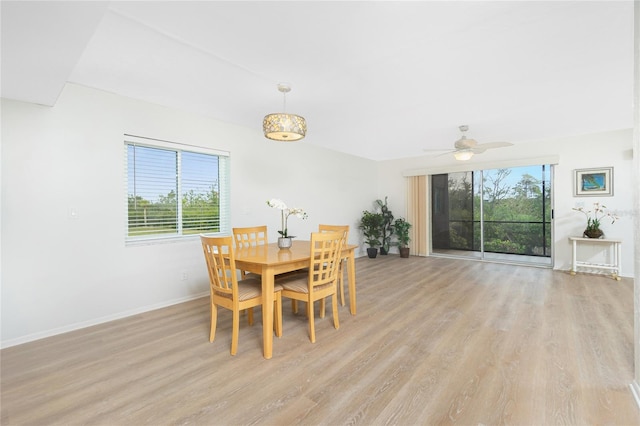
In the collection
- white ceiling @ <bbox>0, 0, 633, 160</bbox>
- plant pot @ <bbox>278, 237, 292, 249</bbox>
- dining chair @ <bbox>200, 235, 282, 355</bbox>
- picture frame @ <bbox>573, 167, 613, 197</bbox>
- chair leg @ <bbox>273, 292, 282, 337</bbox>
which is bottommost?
chair leg @ <bbox>273, 292, 282, 337</bbox>

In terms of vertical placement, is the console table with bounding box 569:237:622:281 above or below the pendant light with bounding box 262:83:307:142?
below

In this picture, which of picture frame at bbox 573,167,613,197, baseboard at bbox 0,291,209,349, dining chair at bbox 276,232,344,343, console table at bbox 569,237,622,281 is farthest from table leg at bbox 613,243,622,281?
baseboard at bbox 0,291,209,349

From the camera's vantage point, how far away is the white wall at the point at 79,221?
8.38 feet

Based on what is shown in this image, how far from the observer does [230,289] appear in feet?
7.95

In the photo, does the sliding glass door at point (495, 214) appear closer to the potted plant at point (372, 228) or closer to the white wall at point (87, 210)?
the white wall at point (87, 210)

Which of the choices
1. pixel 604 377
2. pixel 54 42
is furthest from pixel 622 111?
pixel 54 42

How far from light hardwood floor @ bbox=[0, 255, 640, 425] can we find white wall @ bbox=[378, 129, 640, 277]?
2.12m

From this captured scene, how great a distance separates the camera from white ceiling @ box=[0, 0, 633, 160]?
1833 millimetres

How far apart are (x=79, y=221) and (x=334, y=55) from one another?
9.69ft

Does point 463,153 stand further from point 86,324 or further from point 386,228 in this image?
point 86,324

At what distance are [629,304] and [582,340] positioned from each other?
1614mm

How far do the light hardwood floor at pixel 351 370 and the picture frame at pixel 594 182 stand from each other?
2.44 metres

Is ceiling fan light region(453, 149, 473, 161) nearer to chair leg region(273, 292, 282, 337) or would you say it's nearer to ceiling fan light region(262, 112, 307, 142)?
ceiling fan light region(262, 112, 307, 142)

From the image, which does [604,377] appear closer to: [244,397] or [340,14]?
[244,397]
